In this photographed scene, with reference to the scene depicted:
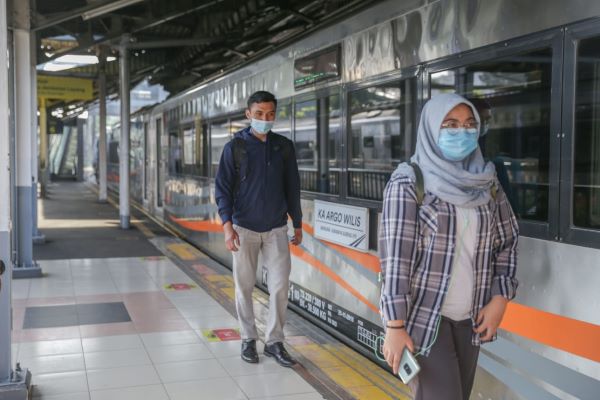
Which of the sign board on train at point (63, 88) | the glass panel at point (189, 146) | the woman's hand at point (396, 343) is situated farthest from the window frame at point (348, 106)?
the sign board on train at point (63, 88)

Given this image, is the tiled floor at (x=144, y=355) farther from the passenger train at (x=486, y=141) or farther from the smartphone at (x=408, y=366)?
the smartphone at (x=408, y=366)

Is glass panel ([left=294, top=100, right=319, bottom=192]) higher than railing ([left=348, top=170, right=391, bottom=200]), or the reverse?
glass panel ([left=294, top=100, right=319, bottom=192])

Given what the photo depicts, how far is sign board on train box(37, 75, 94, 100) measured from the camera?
66.5 ft

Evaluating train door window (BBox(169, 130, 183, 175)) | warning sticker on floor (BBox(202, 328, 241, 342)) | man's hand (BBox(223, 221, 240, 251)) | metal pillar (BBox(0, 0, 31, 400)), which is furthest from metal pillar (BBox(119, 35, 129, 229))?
metal pillar (BBox(0, 0, 31, 400))

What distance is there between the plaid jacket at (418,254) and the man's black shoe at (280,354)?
2.44 m

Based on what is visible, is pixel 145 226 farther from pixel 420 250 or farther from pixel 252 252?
pixel 420 250

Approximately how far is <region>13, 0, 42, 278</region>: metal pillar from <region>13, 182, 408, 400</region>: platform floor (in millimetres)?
364

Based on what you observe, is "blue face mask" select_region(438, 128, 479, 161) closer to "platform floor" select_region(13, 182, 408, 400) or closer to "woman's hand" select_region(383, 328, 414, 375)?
"woman's hand" select_region(383, 328, 414, 375)

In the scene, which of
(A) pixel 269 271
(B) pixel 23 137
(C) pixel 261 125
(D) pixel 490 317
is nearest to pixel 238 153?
(C) pixel 261 125

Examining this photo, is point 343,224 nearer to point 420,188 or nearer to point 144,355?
point 144,355

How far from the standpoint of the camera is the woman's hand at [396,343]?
2287 millimetres

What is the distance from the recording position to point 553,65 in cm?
303

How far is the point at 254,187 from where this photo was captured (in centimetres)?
466

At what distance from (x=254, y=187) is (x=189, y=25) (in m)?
10.2
